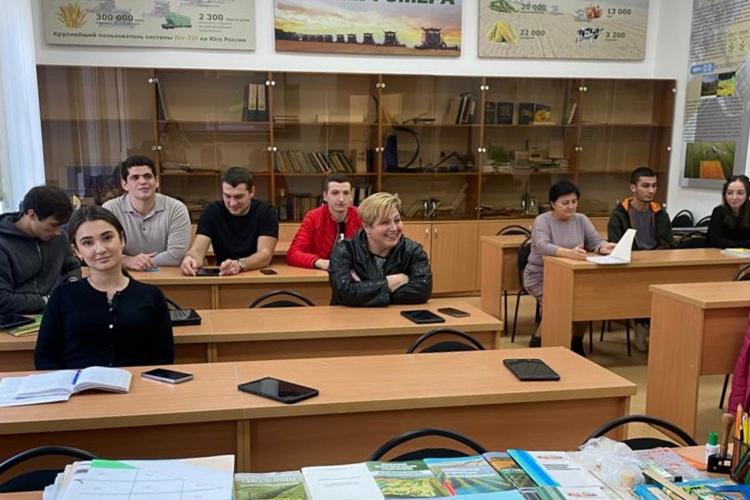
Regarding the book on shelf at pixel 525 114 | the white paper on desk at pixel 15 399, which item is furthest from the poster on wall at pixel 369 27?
the white paper on desk at pixel 15 399

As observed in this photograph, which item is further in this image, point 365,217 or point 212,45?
point 212,45

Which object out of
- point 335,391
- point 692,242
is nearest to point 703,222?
point 692,242

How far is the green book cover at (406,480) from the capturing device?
1.45m

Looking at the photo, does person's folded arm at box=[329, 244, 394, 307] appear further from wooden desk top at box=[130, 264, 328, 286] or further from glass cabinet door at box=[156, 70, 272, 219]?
glass cabinet door at box=[156, 70, 272, 219]

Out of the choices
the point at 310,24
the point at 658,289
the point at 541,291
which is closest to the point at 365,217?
the point at 658,289

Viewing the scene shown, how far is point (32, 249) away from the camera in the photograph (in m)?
3.17

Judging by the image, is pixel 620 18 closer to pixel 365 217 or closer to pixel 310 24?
pixel 310 24

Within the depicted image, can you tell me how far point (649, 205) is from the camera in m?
5.33

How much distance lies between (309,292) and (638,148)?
497cm

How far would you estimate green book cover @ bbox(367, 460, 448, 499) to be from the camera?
1451 mm

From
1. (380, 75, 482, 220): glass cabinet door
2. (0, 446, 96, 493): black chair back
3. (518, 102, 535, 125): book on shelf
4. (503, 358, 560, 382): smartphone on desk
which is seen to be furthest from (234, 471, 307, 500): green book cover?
(518, 102, 535, 125): book on shelf

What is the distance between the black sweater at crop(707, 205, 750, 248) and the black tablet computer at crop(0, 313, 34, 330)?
16.5 feet

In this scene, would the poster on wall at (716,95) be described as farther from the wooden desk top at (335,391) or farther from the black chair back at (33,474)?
the black chair back at (33,474)

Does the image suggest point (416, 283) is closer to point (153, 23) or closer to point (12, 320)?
point (12, 320)
